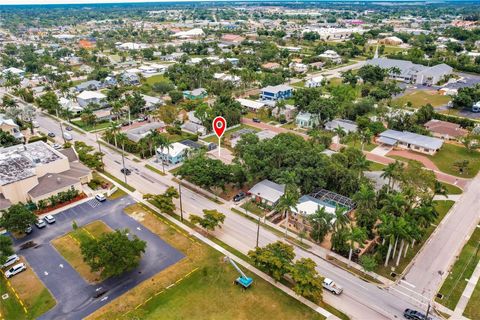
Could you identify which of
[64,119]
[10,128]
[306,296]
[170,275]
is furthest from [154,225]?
[64,119]

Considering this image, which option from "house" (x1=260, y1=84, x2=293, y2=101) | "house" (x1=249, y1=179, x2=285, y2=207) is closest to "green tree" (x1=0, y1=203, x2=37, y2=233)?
"house" (x1=249, y1=179, x2=285, y2=207)

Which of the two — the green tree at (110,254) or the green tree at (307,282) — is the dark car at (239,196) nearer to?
the green tree at (110,254)

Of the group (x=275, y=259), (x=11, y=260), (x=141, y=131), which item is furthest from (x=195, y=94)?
(x=275, y=259)

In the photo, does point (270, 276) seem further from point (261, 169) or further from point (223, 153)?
point (223, 153)

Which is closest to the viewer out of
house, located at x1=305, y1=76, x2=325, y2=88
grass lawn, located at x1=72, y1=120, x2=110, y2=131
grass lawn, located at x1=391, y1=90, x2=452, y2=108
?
grass lawn, located at x1=72, y1=120, x2=110, y2=131

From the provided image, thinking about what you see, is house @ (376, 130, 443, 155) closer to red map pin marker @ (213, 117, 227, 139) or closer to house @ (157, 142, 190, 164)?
red map pin marker @ (213, 117, 227, 139)

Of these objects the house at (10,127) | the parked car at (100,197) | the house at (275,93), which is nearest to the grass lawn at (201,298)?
the parked car at (100,197)

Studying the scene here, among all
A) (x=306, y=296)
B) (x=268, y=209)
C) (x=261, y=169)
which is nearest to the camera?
(x=306, y=296)
